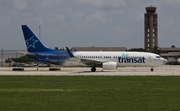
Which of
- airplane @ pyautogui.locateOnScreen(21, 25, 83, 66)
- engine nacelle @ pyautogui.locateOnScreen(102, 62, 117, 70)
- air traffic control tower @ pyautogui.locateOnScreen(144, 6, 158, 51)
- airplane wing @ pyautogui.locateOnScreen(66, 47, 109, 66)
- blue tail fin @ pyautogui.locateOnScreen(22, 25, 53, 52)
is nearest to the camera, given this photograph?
engine nacelle @ pyautogui.locateOnScreen(102, 62, 117, 70)

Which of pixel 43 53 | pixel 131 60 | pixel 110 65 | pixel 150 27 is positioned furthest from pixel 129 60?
pixel 150 27

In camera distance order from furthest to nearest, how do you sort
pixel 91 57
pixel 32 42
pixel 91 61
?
pixel 32 42 → pixel 91 57 → pixel 91 61

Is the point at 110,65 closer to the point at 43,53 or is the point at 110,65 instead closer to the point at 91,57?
the point at 91,57

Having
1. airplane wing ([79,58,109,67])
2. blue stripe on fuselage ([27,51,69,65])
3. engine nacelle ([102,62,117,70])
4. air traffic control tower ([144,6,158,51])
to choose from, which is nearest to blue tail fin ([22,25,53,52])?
blue stripe on fuselage ([27,51,69,65])

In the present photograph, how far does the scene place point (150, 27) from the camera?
17062cm

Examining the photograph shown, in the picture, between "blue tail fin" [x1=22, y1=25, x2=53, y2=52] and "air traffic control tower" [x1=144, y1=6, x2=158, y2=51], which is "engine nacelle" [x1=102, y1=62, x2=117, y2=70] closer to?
"blue tail fin" [x1=22, y1=25, x2=53, y2=52]

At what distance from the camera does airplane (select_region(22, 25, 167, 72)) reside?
164ft

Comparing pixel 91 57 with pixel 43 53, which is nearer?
pixel 91 57

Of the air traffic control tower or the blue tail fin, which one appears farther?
the air traffic control tower

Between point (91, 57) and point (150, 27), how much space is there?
123m
